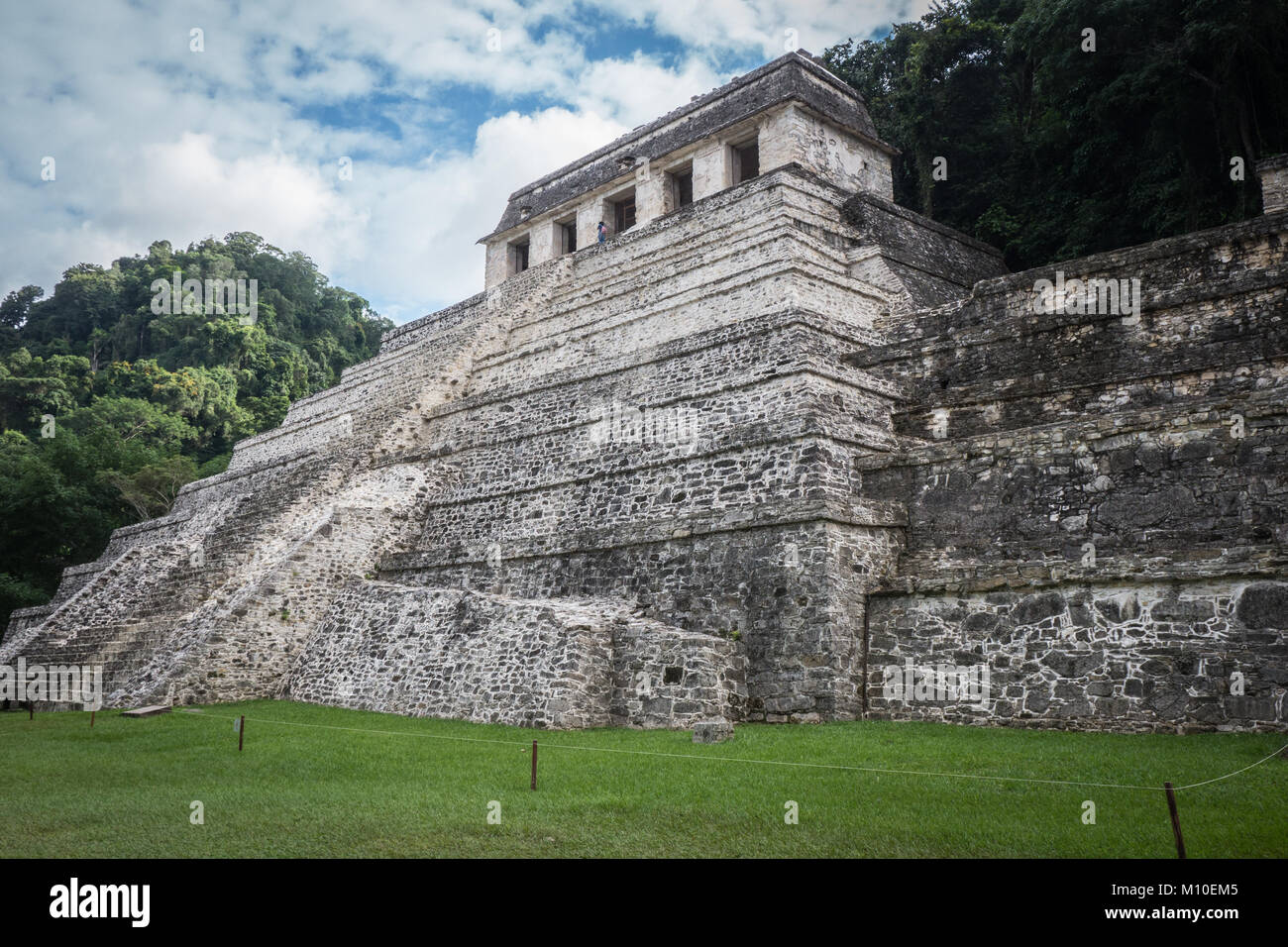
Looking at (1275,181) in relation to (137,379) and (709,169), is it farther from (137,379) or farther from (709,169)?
(137,379)

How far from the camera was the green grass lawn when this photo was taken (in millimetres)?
5551

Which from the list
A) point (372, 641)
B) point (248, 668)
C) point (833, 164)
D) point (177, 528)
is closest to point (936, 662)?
point (372, 641)

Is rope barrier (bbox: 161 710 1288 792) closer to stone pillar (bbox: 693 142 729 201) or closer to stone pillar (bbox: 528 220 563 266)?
stone pillar (bbox: 693 142 729 201)

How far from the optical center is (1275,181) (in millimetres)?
14398

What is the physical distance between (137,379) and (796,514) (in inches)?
1567

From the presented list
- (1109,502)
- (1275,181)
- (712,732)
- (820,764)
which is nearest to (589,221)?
(1275,181)

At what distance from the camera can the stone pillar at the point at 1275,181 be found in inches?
564

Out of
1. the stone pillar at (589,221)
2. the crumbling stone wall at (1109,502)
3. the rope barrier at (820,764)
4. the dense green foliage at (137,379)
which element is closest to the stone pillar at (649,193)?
the stone pillar at (589,221)

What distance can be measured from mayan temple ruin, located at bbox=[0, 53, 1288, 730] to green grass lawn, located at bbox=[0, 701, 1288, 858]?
888 millimetres

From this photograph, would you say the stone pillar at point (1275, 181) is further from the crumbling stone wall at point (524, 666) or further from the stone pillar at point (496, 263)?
the stone pillar at point (496, 263)

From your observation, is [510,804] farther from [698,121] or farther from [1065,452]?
[698,121]

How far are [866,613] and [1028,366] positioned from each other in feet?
15.0

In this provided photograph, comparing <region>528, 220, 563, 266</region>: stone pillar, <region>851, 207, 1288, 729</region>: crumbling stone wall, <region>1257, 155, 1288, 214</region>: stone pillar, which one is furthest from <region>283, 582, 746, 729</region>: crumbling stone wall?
<region>528, 220, 563, 266</region>: stone pillar

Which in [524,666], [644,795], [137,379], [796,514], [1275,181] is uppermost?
[137,379]
